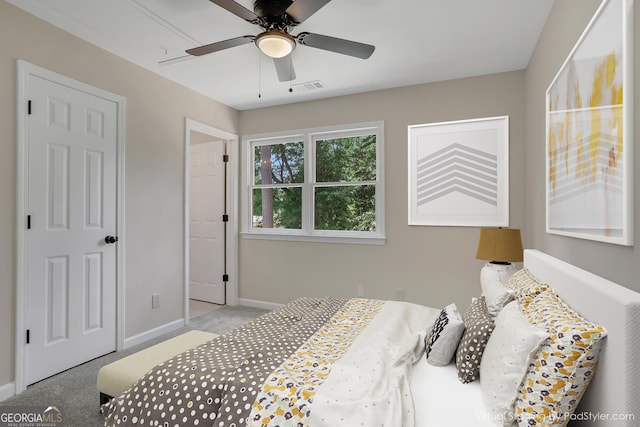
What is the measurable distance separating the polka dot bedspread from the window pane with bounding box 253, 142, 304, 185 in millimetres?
2668

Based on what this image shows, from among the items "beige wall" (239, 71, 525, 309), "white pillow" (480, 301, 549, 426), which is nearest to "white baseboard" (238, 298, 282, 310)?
"beige wall" (239, 71, 525, 309)

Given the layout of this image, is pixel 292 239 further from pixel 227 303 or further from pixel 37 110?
pixel 37 110

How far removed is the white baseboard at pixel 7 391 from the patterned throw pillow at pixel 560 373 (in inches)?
117

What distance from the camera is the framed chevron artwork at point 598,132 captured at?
1.11m

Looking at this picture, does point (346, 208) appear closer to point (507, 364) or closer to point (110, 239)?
point (110, 239)

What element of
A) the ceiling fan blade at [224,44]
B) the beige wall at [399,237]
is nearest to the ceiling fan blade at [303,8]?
the ceiling fan blade at [224,44]

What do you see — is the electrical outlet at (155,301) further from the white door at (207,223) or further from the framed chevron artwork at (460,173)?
the framed chevron artwork at (460,173)

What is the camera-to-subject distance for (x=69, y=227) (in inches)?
100

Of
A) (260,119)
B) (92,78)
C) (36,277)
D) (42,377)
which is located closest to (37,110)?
(92,78)

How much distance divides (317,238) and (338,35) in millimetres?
→ 2187

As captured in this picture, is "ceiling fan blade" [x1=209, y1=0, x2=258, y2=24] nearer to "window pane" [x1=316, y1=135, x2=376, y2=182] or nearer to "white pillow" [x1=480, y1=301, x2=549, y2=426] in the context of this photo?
"white pillow" [x1=480, y1=301, x2=549, y2=426]

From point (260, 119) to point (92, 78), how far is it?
1.93 meters

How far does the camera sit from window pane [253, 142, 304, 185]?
4.14 metres

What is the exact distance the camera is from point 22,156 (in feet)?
7.33
